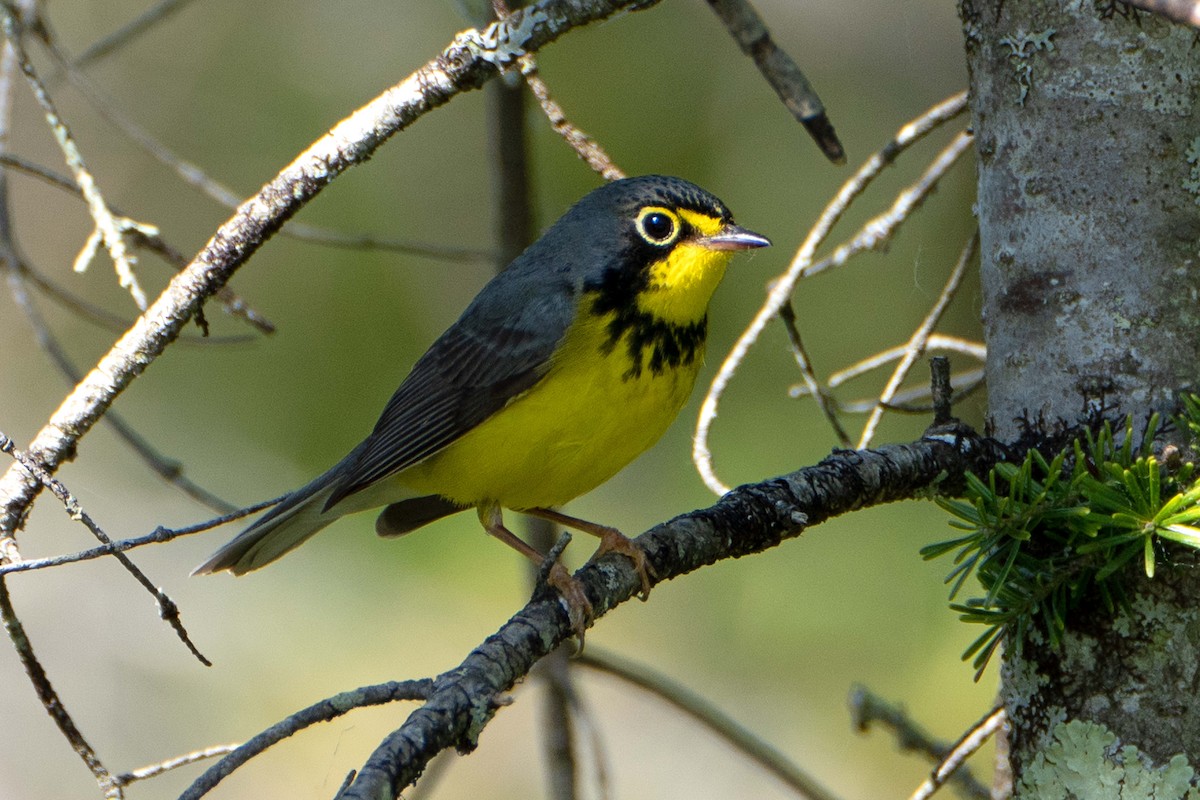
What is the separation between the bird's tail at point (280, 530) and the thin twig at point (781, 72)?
231 centimetres

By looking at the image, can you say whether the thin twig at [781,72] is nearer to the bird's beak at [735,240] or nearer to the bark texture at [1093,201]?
the bark texture at [1093,201]

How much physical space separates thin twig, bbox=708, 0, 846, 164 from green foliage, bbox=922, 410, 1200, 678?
2.70ft

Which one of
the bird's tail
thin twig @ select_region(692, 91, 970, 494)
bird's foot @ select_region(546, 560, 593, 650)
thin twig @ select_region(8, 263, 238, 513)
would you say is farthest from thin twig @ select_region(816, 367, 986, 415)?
the bird's tail

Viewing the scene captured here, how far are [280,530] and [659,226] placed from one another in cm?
171

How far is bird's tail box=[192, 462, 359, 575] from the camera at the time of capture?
4324 millimetres

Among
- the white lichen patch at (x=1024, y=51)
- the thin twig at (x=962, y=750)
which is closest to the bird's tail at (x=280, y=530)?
the thin twig at (x=962, y=750)

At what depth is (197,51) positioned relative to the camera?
728 centimetres

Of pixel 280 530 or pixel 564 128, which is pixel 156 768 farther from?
pixel 280 530

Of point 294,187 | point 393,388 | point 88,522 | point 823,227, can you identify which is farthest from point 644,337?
point 393,388

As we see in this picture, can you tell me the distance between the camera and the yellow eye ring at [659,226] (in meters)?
3.94

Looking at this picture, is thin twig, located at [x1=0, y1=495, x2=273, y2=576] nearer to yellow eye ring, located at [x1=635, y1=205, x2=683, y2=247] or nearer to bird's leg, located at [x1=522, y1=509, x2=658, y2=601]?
bird's leg, located at [x1=522, y1=509, x2=658, y2=601]

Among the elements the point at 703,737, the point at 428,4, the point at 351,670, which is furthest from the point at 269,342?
the point at 703,737

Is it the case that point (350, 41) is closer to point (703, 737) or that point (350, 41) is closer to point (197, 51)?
point (197, 51)

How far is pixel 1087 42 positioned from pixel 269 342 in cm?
500
